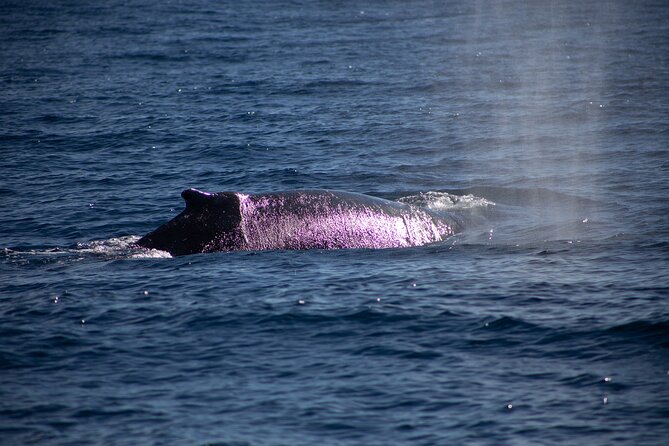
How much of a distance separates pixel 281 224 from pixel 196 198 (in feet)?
4.41

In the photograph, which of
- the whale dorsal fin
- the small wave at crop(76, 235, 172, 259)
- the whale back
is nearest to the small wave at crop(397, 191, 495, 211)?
the whale back

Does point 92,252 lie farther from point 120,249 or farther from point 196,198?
point 196,198

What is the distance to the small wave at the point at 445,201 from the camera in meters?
17.9

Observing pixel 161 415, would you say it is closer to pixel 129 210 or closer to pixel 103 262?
pixel 103 262

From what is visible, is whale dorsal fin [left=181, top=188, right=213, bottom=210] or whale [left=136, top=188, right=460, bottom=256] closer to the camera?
whale dorsal fin [left=181, top=188, right=213, bottom=210]

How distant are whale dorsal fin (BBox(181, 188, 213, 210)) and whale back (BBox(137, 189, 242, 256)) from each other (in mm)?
53

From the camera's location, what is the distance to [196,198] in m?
14.3

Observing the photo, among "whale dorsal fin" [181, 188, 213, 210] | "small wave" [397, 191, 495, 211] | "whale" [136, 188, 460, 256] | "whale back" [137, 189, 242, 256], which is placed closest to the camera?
"whale dorsal fin" [181, 188, 213, 210]

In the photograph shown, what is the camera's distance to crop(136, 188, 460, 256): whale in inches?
576

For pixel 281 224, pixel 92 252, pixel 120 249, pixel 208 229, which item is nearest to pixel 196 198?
pixel 208 229

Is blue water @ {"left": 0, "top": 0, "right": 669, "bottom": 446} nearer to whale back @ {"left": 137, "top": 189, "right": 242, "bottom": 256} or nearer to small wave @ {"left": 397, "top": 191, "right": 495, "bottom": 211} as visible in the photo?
small wave @ {"left": 397, "top": 191, "right": 495, "bottom": 211}

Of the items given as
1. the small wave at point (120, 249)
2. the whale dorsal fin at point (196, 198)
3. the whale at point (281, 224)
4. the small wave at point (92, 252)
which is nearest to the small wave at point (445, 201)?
the whale at point (281, 224)

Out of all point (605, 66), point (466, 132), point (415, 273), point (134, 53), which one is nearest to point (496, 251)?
point (415, 273)

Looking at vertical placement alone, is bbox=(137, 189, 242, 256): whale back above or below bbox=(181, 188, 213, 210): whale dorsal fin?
below
